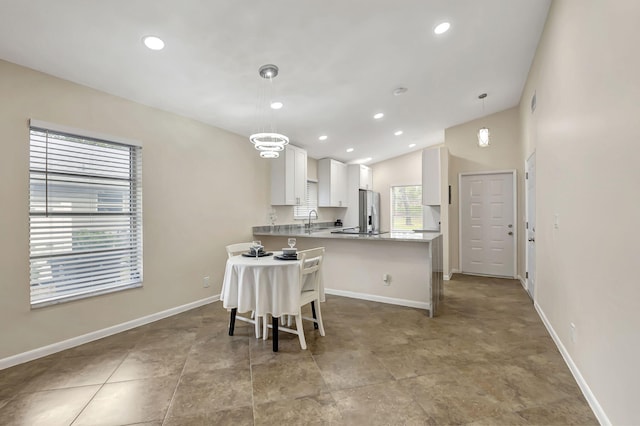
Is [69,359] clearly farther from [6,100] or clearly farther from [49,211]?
[6,100]

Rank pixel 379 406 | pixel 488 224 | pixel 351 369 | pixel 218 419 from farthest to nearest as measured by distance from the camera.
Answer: pixel 488 224 → pixel 351 369 → pixel 379 406 → pixel 218 419

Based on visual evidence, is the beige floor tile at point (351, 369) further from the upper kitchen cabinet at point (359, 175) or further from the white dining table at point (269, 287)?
the upper kitchen cabinet at point (359, 175)

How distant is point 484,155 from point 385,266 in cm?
341

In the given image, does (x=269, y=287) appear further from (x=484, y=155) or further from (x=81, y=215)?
(x=484, y=155)

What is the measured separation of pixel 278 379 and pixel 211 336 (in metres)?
1.18

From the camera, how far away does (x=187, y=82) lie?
10.3 ft

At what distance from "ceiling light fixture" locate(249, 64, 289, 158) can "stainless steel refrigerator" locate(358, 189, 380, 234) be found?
3.94 metres

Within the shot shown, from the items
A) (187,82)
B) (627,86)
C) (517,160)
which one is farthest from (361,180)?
(627,86)

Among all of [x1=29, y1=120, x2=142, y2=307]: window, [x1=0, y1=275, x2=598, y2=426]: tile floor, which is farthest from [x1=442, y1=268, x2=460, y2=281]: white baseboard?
[x1=29, y1=120, x2=142, y2=307]: window

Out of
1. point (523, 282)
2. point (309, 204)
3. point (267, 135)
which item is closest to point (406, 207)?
point (309, 204)

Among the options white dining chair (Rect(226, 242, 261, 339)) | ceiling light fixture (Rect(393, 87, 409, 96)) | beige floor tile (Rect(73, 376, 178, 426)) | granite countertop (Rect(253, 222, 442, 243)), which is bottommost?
beige floor tile (Rect(73, 376, 178, 426))

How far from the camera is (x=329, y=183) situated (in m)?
6.84

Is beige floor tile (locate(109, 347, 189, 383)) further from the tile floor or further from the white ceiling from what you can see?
the white ceiling

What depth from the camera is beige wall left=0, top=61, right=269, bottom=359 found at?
254cm
